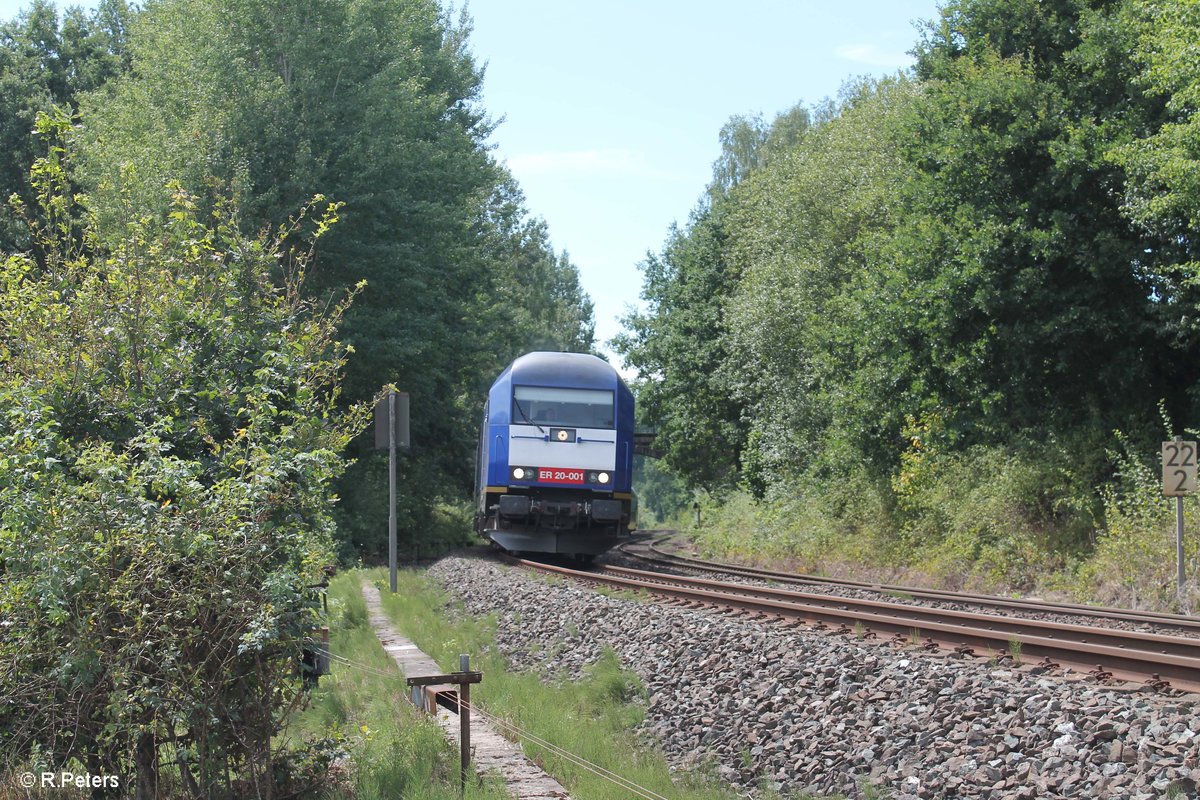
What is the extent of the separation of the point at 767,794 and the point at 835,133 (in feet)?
84.0

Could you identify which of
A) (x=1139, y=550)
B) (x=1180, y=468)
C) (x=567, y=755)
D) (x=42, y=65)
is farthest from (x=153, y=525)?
(x=42, y=65)

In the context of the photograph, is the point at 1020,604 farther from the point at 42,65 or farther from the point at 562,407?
the point at 42,65

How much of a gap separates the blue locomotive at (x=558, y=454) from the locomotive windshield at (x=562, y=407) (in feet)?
0.06

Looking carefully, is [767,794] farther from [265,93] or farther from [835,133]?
[835,133]

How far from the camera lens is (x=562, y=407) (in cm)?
2038

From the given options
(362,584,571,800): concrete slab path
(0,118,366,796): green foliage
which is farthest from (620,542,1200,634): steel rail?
(0,118,366,796): green foliage

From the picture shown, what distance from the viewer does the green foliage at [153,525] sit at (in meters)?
5.69

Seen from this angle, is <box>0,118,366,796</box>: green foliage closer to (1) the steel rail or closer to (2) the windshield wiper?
(1) the steel rail

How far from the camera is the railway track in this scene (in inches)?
286

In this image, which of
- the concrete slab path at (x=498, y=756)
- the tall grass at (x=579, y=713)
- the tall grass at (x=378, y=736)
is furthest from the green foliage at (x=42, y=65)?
the concrete slab path at (x=498, y=756)

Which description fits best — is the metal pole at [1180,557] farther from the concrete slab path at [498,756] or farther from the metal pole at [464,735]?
the metal pole at [464,735]

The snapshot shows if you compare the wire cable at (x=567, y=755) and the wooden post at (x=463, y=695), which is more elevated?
the wooden post at (x=463, y=695)

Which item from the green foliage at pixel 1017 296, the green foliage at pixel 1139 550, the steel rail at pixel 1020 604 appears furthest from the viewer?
the green foliage at pixel 1017 296

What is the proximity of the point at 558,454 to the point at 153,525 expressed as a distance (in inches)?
571
